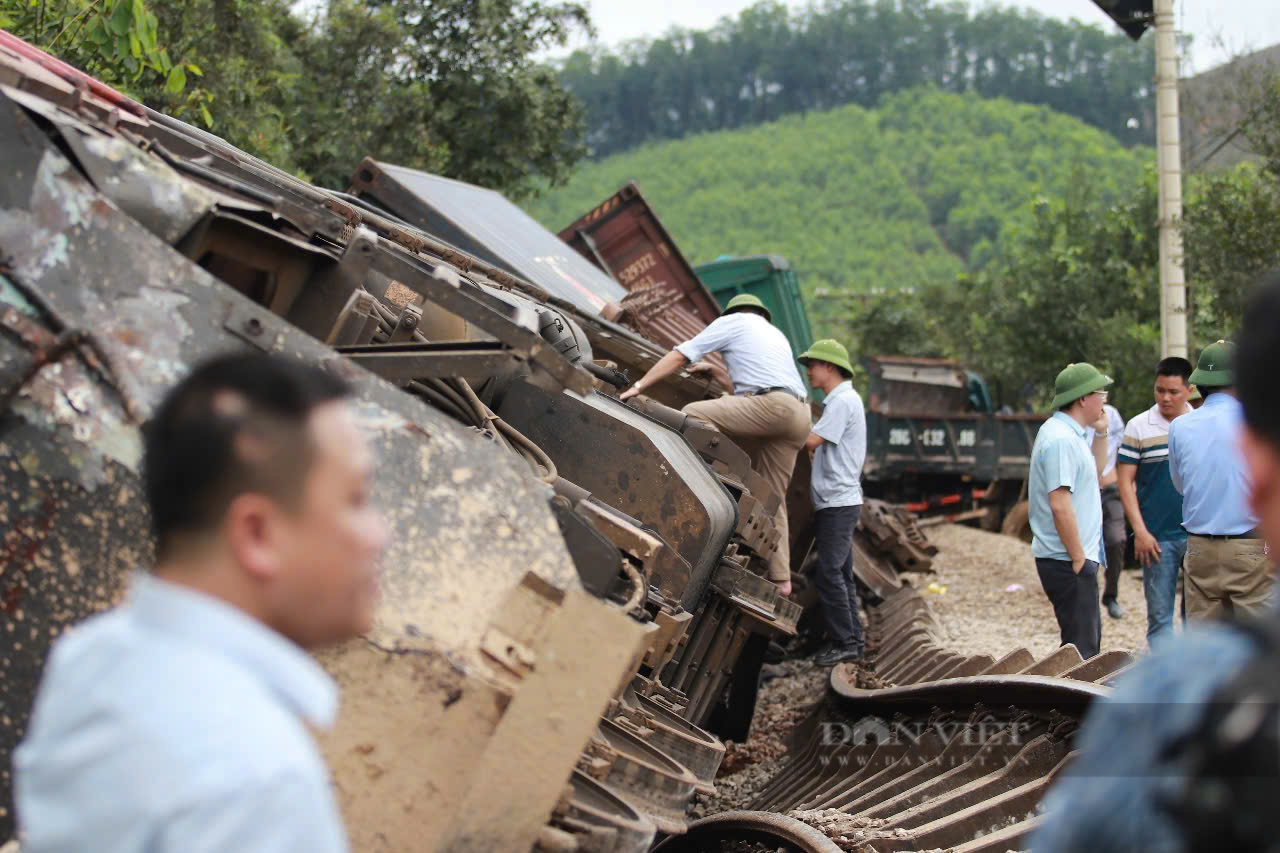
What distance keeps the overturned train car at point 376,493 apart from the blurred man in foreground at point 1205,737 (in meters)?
1.19

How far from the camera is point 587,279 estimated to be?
9133mm

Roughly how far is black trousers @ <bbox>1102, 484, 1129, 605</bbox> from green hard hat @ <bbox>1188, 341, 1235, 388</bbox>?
3.12m

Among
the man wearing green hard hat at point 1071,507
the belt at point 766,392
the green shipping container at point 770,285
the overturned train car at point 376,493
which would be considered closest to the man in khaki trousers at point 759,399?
the belt at point 766,392

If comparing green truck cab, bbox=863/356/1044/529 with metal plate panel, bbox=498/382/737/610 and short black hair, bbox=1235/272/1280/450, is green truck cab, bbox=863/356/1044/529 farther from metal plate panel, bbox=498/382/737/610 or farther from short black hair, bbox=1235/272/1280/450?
short black hair, bbox=1235/272/1280/450

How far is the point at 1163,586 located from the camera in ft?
24.7

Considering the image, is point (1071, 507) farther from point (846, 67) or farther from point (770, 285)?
point (846, 67)

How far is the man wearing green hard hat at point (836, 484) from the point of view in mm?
8234

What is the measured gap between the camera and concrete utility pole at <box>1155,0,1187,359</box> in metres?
14.6

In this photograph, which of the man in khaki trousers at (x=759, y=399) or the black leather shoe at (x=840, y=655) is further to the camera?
the black leather shoe at (x=840, y=655)

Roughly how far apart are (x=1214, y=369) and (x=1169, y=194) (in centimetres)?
939

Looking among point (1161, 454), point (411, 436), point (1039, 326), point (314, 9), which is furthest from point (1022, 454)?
point (411, 436)

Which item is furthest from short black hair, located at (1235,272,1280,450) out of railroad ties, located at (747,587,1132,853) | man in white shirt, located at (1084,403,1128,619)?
man in white shirt, located at (1084,403,1128,619)

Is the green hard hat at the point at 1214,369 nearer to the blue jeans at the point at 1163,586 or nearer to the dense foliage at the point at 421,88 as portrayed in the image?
the blue jeans at the point at 1163,586

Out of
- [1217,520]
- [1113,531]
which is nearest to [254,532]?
[1217,520]
